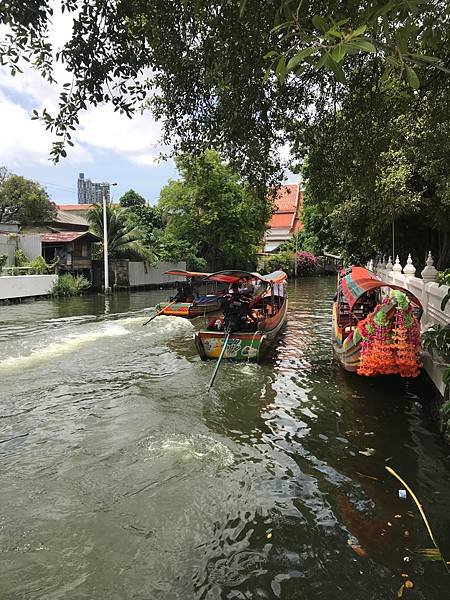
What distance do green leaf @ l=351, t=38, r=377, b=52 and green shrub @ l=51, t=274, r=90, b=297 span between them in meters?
→ 29.2

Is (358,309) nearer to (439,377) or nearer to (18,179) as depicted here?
(439,377)

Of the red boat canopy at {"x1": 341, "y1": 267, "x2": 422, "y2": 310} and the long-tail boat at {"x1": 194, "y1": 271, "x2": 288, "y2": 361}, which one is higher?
the red boat canopy at {"x1": 341, "y1": 267, "x2": 422, "y2": 310}

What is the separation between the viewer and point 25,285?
26906mm

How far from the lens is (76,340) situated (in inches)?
582

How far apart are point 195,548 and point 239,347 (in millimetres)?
7680

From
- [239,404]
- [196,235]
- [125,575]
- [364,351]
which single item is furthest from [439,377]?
[196,235]

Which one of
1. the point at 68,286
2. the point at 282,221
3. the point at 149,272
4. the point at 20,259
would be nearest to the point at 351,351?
the point at 68,286

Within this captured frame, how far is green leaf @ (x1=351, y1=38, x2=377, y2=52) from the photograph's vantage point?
1.75 m

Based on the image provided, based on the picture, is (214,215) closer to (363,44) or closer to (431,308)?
(431,308)

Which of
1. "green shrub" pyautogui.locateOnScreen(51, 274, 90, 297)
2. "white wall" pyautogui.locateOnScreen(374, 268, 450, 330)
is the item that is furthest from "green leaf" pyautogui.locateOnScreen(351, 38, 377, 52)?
"green shrub" pyautogui.locateOnScreen(51, 274, 90, 297)

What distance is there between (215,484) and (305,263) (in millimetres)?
47253

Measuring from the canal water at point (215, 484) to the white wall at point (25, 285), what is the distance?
50.8 feet

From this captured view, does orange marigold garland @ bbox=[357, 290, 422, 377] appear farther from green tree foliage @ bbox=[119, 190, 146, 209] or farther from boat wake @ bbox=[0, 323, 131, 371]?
green tree foliage @ bbox=[119, 190, 146, 209]

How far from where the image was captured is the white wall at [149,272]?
3503 cm
